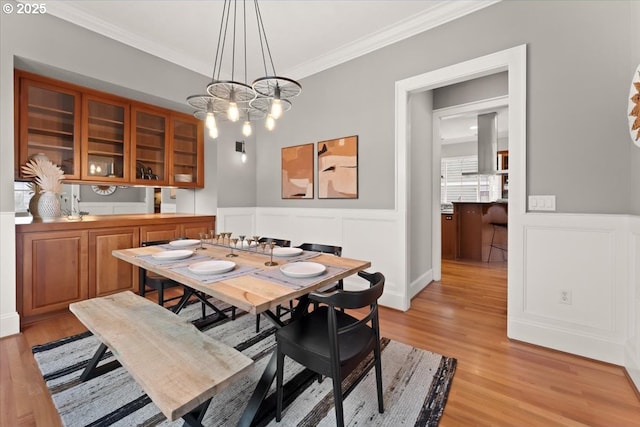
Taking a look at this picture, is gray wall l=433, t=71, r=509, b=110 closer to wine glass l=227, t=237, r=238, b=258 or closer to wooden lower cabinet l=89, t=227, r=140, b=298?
wine glass l=227, t=237, r=238, b=258

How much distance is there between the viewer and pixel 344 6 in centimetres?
256

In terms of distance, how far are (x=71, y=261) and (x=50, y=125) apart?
1421 millimetres

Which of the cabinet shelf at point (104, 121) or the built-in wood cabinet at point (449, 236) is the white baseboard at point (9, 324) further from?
the built-in wood cabinet at point (449, 236)

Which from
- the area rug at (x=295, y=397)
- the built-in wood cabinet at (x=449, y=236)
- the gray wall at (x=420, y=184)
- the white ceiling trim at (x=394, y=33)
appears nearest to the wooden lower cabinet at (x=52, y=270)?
the area rug at (x=295, y=397)

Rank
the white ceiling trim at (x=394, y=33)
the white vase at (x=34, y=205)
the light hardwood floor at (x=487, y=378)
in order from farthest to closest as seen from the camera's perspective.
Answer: the white vase at (x=34, y=205) < the white ceiling trim at (x=394, y=33) < the light hardwood floor at (x=487, y=378)

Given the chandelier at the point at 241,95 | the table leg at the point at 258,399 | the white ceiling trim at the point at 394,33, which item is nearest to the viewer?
the table leg at the point at 258,399

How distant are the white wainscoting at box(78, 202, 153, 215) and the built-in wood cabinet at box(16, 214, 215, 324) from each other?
35.4 inches

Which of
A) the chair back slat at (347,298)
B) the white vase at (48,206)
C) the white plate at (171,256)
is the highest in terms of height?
the white vase at (48,206)

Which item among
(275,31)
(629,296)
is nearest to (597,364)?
(629,296)

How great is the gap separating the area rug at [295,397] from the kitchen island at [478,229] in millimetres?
3906

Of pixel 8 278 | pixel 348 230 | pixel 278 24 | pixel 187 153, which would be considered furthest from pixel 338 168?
pixel 8 278

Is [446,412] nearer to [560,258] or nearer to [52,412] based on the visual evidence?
[560,258]

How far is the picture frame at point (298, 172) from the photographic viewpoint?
12.2ft

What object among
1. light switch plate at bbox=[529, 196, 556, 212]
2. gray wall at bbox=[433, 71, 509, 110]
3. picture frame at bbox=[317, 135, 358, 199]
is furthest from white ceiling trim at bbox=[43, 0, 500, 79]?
light switch plate at bbox=[529, 196, 556, 212]
